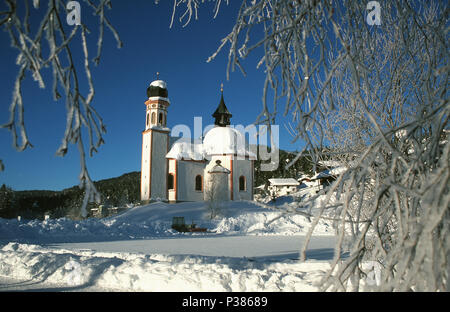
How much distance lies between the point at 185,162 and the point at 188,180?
1.90m

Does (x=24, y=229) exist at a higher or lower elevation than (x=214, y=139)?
lower

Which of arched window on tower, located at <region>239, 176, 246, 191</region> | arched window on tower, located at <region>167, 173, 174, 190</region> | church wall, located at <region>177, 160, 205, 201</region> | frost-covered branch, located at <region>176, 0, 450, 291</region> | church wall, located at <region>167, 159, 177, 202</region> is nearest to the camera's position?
frost-covered branch, located at <region>176, 0, 450, 291</region>

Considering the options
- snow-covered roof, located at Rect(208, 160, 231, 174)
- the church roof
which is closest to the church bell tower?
snow-covered roof, located at Rect(208, 160, 231, 174)

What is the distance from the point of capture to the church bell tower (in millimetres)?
33250

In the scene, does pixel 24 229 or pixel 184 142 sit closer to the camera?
pixel 24 229

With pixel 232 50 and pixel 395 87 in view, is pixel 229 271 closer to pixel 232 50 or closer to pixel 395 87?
pixel 232 50

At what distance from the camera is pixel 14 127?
121cm

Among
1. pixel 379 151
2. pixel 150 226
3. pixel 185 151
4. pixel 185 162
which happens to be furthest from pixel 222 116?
pixel 379 151

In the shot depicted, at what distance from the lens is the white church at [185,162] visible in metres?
33.2

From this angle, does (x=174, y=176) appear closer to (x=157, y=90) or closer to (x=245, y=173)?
(x=245, y=173)

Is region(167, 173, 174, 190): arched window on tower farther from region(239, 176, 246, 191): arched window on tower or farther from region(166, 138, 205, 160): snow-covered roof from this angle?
region(239, 176, 246, 191): arched window on tower
